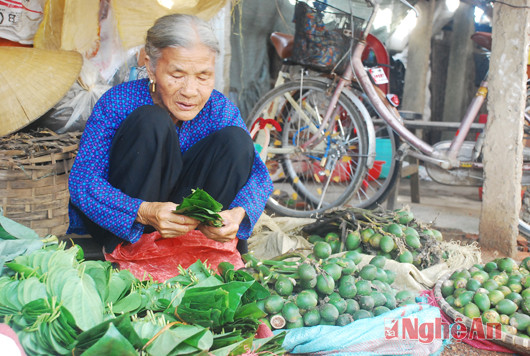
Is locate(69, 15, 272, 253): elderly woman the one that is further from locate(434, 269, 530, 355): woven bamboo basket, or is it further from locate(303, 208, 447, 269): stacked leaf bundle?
locate(434, 269, 530, 355): woven bamboo basket

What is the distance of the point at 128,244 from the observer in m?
2.01

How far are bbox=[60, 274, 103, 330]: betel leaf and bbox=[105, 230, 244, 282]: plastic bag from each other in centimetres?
61

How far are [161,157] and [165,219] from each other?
27 centimetres

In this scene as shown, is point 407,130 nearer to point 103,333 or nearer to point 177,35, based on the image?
point 177,35

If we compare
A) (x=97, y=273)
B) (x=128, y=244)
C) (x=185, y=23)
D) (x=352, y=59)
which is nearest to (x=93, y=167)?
(x=128, y=244)

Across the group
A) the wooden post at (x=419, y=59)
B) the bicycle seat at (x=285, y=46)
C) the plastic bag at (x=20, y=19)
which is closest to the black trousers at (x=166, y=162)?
the plastic bag at (x=20, y=19)

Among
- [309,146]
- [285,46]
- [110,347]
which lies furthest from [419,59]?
[110,347]

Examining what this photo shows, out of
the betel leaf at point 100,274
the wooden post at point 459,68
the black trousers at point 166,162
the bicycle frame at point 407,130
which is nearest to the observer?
the betel leaf at point 100,274

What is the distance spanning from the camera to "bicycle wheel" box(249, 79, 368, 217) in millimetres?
3521

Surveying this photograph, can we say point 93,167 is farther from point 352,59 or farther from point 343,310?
point 352,59

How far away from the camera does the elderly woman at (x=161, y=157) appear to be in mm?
1842

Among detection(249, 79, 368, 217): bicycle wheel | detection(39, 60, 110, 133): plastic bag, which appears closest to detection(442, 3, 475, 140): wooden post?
detection(249, 79, 368, 217): bicycle wheel

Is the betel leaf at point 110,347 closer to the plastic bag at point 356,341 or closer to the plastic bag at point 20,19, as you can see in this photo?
the plastic bag at point 356,341

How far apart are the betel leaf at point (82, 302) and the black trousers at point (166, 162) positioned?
59 cm
